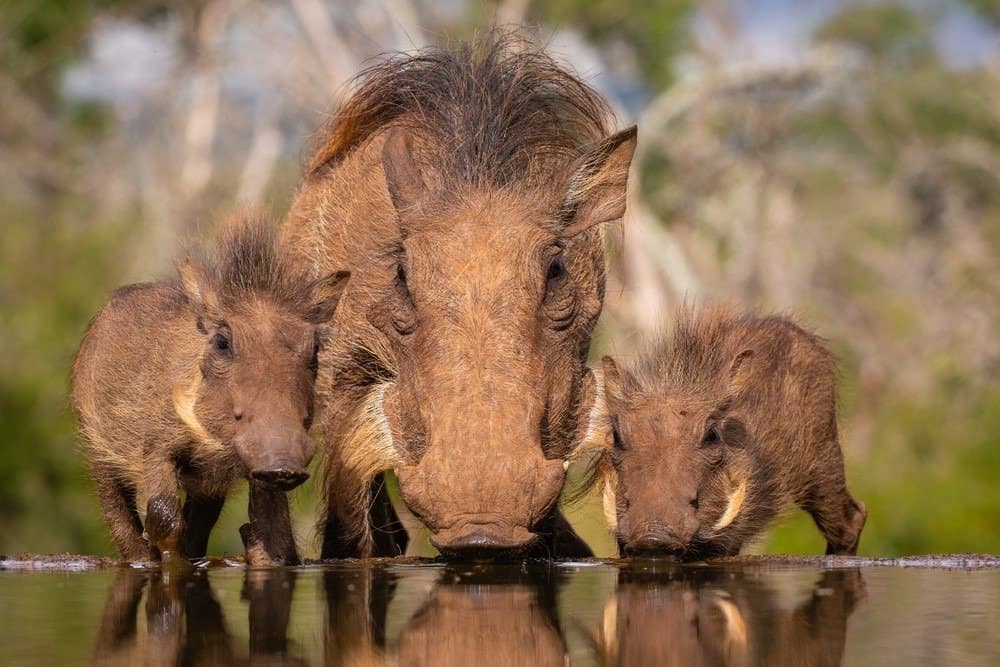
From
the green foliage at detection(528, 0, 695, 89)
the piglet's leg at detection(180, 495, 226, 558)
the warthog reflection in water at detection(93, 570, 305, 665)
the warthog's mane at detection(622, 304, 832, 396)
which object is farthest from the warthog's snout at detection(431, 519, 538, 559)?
the green foliage at detection(528, 0, 695, 89)

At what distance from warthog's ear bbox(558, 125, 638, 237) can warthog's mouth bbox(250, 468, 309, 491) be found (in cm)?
126

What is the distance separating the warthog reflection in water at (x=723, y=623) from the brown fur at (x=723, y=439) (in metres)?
1.02

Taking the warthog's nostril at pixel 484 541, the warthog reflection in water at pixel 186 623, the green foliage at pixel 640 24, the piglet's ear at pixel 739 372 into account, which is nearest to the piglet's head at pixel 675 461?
the piglet's ear at pixel 739 372

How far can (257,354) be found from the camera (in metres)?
4.68

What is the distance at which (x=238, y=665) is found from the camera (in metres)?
2.91

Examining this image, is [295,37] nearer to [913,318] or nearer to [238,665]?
[913,318]

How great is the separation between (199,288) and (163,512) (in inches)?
27.8

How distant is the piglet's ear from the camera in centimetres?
624

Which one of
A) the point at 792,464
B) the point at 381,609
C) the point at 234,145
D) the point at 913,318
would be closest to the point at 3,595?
the point at 381,609

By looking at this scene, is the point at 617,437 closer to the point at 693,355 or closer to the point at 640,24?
the point at 693,355

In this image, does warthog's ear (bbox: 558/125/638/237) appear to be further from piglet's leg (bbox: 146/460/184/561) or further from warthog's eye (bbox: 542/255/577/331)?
piglet's leg (bbox: 146/460/184/561)

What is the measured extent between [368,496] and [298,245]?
1.25 m

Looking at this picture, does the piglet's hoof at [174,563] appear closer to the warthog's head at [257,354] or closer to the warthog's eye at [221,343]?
the warthog's head at [257,354]

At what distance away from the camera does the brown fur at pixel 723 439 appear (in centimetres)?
542
